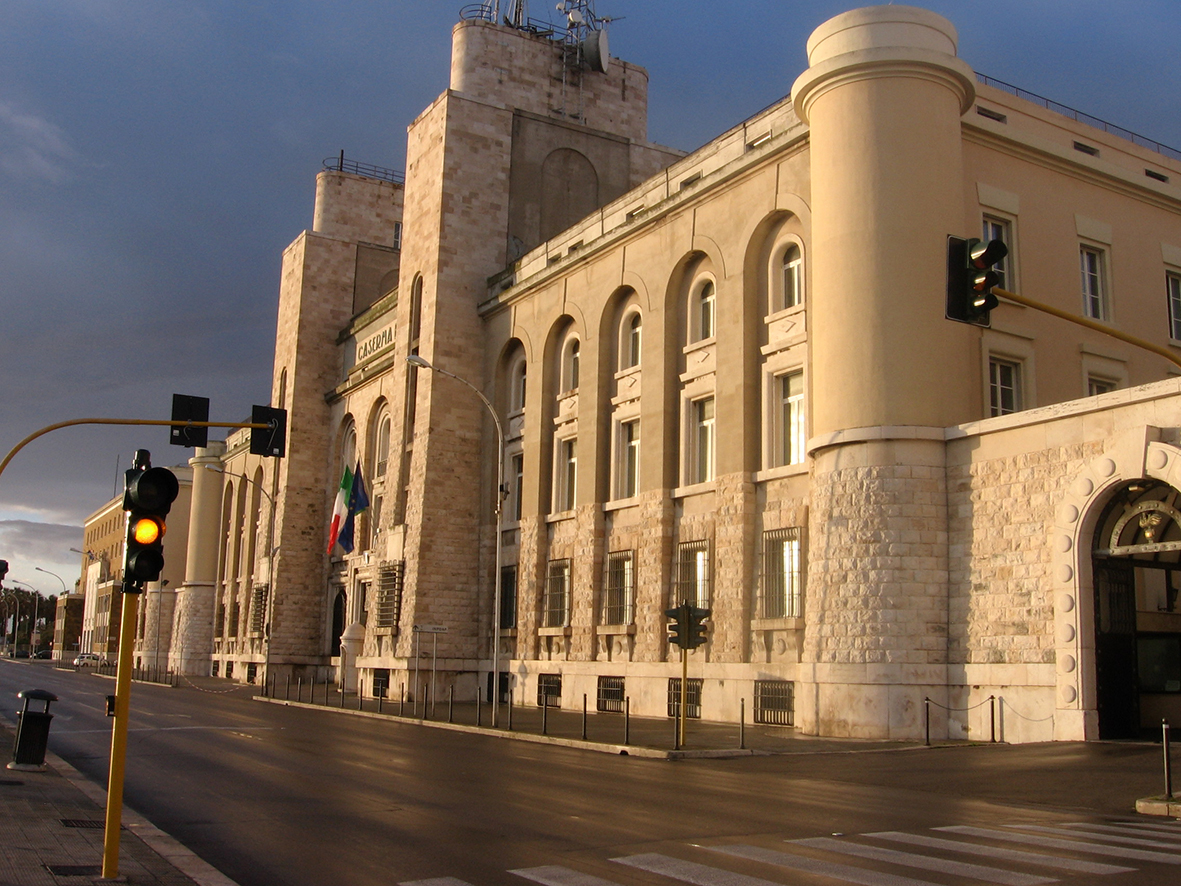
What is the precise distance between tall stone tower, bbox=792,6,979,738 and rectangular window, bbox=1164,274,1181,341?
8.42 m

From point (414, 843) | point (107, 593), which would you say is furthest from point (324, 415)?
point (107, 593)

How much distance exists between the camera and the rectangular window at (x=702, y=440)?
101ft

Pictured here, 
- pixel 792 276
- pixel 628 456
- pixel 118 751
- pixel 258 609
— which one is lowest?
pixel 118 751

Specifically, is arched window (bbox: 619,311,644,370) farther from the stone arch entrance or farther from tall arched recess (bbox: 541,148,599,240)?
the stone arch entrance

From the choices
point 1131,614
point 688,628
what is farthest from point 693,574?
point 1131,614

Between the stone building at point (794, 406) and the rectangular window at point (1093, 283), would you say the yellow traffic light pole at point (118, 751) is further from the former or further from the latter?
the rectangular window at point (1093, 283)

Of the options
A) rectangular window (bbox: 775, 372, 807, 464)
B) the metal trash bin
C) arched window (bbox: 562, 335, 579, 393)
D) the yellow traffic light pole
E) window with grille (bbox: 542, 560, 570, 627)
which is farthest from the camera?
arched window (bbox: 562, 335, 579, 393)

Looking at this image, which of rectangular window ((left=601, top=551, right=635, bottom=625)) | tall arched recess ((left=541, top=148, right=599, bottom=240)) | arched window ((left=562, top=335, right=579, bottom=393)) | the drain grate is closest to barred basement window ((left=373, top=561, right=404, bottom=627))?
arched window ((left=562, top=335, right=579, bottom=393))

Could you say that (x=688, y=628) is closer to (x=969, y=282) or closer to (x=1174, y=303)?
(x=969, y=282)

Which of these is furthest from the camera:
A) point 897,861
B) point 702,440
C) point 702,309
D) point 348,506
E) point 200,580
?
point 200,580

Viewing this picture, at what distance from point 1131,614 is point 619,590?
49.0 ft

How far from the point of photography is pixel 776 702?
26.4 m

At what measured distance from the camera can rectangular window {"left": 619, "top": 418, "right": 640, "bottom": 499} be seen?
33875 mm

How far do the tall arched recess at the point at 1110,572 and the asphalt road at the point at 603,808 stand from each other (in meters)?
1.44
